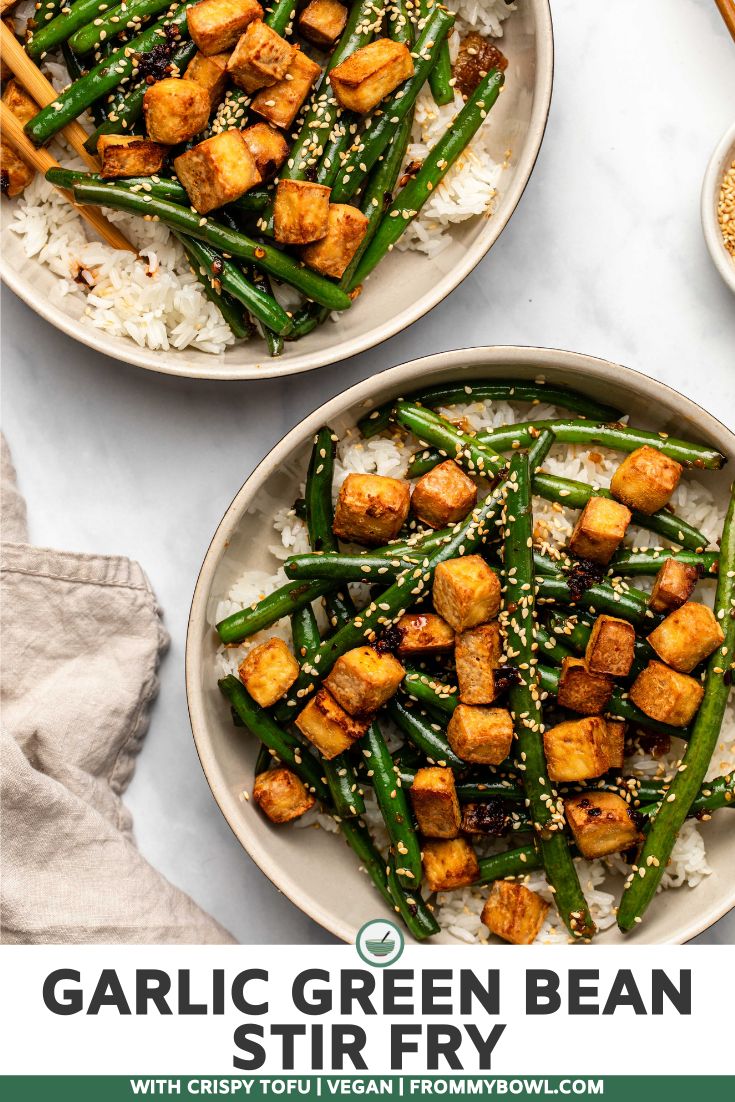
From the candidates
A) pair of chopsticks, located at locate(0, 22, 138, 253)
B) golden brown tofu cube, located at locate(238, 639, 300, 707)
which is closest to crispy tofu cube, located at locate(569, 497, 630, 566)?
golden brown tofu cube, located at locate(238, 639, 300, 707)

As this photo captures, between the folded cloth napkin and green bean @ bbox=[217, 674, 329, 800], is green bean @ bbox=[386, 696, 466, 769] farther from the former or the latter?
the folded cloth napkin

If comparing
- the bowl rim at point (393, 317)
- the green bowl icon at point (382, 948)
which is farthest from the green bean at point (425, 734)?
the bowl rim at point (393, 317)

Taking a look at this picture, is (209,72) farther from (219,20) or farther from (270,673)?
(270,673)

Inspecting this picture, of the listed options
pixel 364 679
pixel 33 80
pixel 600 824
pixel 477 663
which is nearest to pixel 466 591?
pixel 477 663

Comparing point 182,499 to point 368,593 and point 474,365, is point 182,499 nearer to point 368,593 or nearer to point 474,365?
point 368,593

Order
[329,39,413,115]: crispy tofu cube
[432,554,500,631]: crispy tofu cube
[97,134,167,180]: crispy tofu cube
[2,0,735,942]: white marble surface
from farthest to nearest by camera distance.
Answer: [2,0,735,942]: white marble surface
[97,134,167,180]: crispy tofu cube
[329,39,413,115]: crispy tofu cube
[432,554,500,631]: crispy tofu cube
